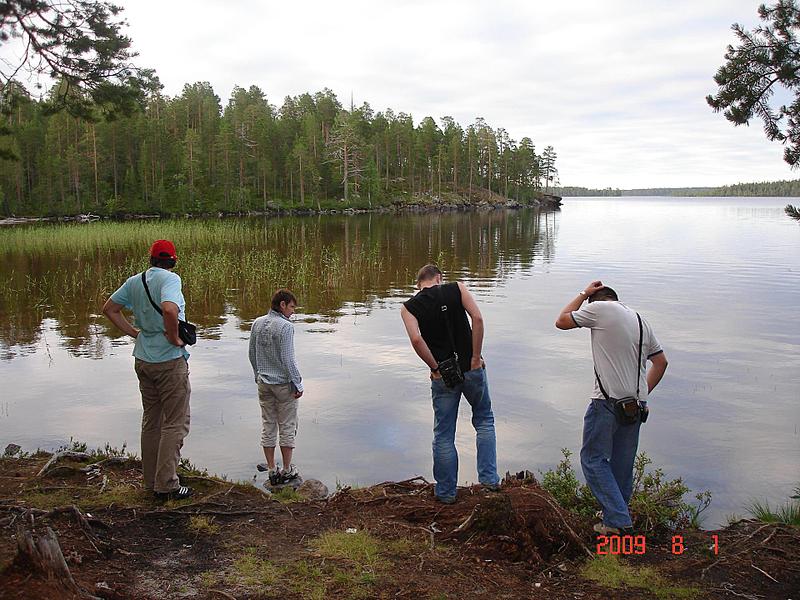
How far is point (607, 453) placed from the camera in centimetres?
559

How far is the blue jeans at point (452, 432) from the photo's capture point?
6133mm

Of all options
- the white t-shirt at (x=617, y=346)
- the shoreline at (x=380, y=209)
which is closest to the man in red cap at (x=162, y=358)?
the white t-shirt at (x=617, y=346)

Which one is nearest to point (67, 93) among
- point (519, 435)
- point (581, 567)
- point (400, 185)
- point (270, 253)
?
point (519, 435)

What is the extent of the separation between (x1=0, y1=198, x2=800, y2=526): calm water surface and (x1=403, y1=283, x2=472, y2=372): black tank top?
253 cm

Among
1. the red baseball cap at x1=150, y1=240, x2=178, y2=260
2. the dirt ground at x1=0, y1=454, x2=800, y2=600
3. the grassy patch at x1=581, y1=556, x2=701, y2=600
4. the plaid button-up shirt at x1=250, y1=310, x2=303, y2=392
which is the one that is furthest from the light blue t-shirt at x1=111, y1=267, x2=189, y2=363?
the grassy patch at x1=581, y1=556, x2=701, y2=600

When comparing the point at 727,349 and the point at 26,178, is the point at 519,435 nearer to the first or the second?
the point at 727,349

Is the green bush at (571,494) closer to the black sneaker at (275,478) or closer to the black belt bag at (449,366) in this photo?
the black belt bag at (449,366)

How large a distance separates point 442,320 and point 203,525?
106 inches

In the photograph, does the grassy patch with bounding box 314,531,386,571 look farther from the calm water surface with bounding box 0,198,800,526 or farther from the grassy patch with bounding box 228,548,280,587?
the calm water surface with bounding box 0,198,800,526

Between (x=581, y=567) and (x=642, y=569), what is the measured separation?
1.43 ft

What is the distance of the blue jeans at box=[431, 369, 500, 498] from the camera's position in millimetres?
6133

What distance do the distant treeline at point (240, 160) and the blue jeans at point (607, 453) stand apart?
65.4 m

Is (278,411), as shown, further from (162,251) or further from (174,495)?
(162,251)

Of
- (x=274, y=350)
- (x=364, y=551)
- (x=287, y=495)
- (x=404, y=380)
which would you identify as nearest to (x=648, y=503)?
(x=364, y=551)
